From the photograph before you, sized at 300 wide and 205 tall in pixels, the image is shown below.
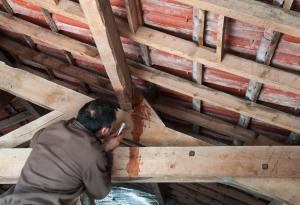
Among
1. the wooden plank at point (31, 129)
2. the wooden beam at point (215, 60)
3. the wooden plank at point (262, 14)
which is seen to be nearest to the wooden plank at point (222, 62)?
the wooden beam at point (215, 60)

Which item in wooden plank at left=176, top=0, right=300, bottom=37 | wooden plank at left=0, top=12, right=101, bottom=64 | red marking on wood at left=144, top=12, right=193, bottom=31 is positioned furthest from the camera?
wooden plank at left=0, top=12, right=101, bottom=64

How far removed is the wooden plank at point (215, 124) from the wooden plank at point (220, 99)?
587 millimetres

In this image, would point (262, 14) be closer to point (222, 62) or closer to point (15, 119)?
point (222, 62)

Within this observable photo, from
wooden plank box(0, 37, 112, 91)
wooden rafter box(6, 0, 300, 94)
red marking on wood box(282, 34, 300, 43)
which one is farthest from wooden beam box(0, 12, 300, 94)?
wooden plank box(0, 37, 112, 91)

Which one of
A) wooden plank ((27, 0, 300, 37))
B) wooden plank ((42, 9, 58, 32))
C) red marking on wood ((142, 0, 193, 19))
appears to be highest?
red marking on wood ((142, 0, 193, 19))

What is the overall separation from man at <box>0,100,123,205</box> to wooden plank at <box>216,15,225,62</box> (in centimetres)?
77

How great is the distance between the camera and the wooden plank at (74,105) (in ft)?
9.00

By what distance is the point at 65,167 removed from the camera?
2.35 m

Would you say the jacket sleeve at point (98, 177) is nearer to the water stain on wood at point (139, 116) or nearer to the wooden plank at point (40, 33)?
the water stain on wood at point (139, 116)

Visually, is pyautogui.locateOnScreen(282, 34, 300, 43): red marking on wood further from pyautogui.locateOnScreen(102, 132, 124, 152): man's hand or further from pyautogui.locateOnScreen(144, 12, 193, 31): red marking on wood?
pyautogui.locateOnScreen(102, 132, 124, 152): man's hand

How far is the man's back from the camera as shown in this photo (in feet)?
7.66

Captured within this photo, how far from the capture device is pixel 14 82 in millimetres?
2967

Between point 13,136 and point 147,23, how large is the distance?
1.38m

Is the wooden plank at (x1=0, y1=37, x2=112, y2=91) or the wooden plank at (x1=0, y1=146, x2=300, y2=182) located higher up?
the wooden plank at (x1=0, y1=37, x2=112, y2=91)
